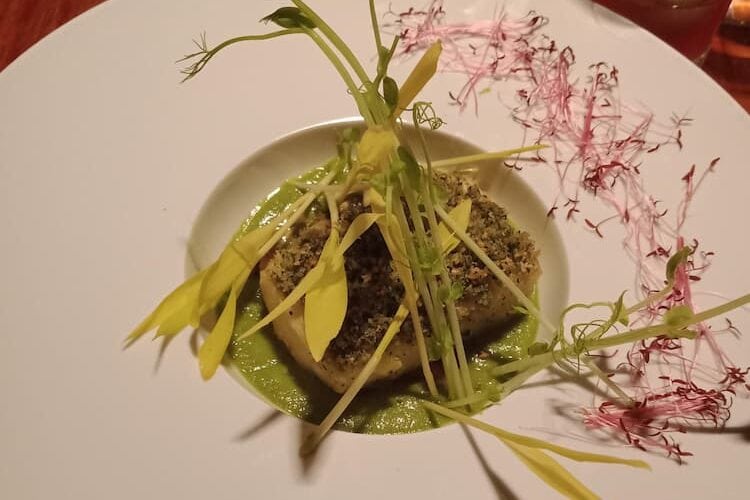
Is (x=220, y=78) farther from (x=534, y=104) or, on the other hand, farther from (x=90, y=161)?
(x=534, y=104)

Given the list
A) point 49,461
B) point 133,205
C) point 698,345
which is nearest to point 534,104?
point 698,345

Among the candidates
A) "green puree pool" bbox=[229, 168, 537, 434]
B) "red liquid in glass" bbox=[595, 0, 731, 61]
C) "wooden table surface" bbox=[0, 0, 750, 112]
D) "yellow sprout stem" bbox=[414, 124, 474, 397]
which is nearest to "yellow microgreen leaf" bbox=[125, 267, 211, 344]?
"green puree pool" bbox=[229, 168, 537, 434]

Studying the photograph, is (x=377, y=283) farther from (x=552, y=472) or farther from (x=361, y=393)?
(x=552, y=472)

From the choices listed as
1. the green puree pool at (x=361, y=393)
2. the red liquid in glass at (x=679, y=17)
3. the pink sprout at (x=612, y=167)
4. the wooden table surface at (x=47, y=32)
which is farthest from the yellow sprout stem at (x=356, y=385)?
the wooden table surface at (x=47, y=32)

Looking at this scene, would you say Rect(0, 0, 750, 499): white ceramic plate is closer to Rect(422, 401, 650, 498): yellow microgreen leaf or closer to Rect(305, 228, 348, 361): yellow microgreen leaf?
Rect(422, 401, 650, 498): yellow microgreen leaf

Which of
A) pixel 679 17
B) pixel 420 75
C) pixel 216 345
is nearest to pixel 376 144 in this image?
pixel 420 75

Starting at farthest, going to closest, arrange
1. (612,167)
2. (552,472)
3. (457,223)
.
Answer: (612,167) → (457,223) → (552,472)

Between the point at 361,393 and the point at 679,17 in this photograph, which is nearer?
the point at 361,393

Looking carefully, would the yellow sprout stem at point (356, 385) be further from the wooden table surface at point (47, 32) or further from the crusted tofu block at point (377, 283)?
the wooden table surface at point (47, 32)

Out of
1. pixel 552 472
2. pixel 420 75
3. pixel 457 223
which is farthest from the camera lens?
pixel 457 223
